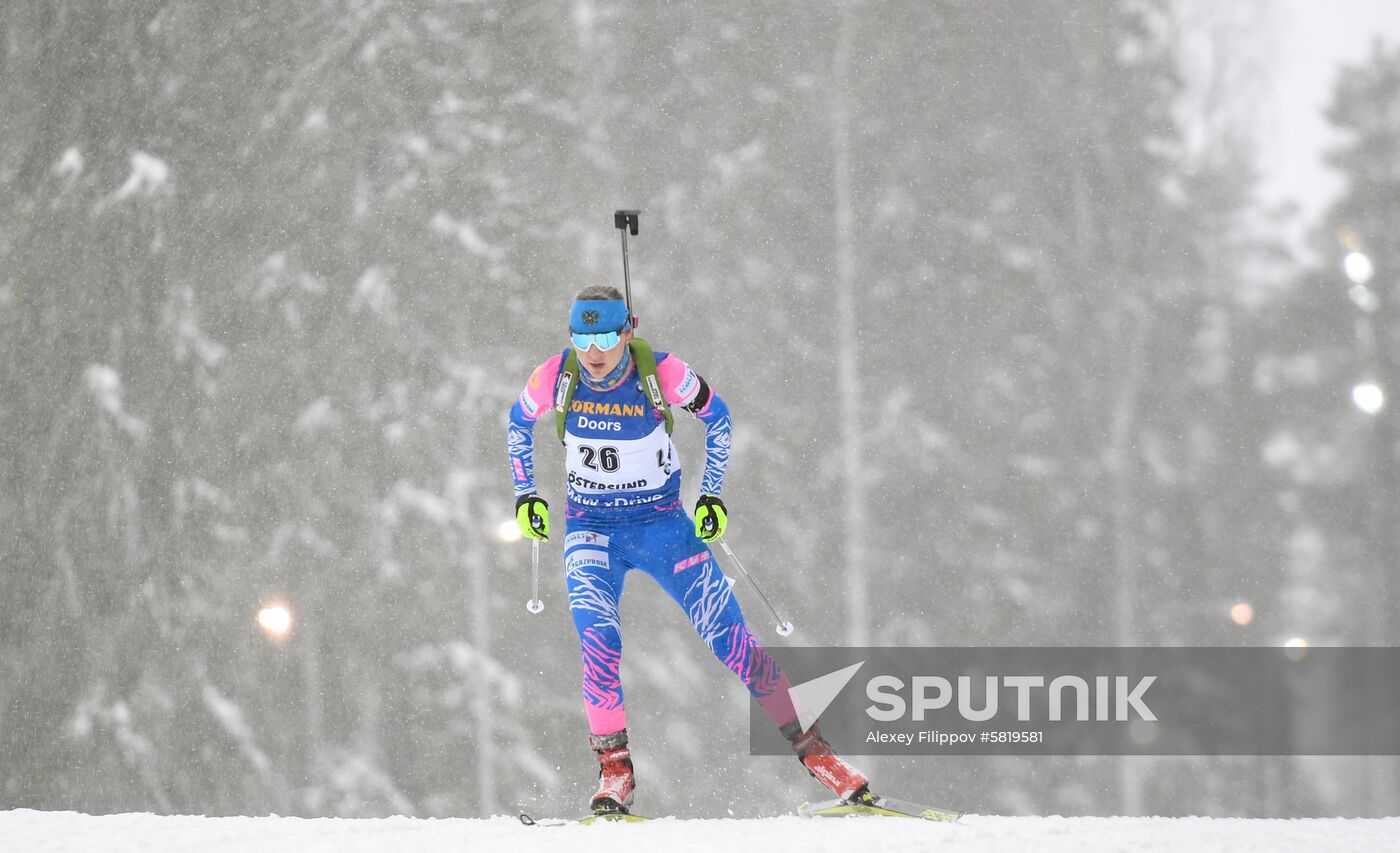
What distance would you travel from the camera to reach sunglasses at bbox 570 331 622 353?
12.2 ft

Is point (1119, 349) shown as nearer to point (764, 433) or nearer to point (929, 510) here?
point (929, 510)

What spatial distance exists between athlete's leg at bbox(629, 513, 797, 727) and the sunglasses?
65 centimetres

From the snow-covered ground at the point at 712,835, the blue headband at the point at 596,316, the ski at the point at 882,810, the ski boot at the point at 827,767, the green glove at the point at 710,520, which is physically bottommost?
the snow-covered ground at the point at 712,835

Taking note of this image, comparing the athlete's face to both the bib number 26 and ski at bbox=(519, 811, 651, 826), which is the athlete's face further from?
ski at bbox=(519, 811, 651, 826)

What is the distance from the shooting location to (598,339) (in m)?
3.72

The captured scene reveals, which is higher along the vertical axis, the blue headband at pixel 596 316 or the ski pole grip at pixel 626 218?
the ski pole grip at pixel 626 218

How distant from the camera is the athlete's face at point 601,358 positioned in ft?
12.4

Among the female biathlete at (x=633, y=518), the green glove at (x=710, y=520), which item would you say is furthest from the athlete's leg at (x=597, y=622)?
the green glove at (x=710, y=520)

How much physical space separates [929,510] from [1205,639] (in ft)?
6.87

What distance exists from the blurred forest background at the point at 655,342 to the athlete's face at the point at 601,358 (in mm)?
3556
